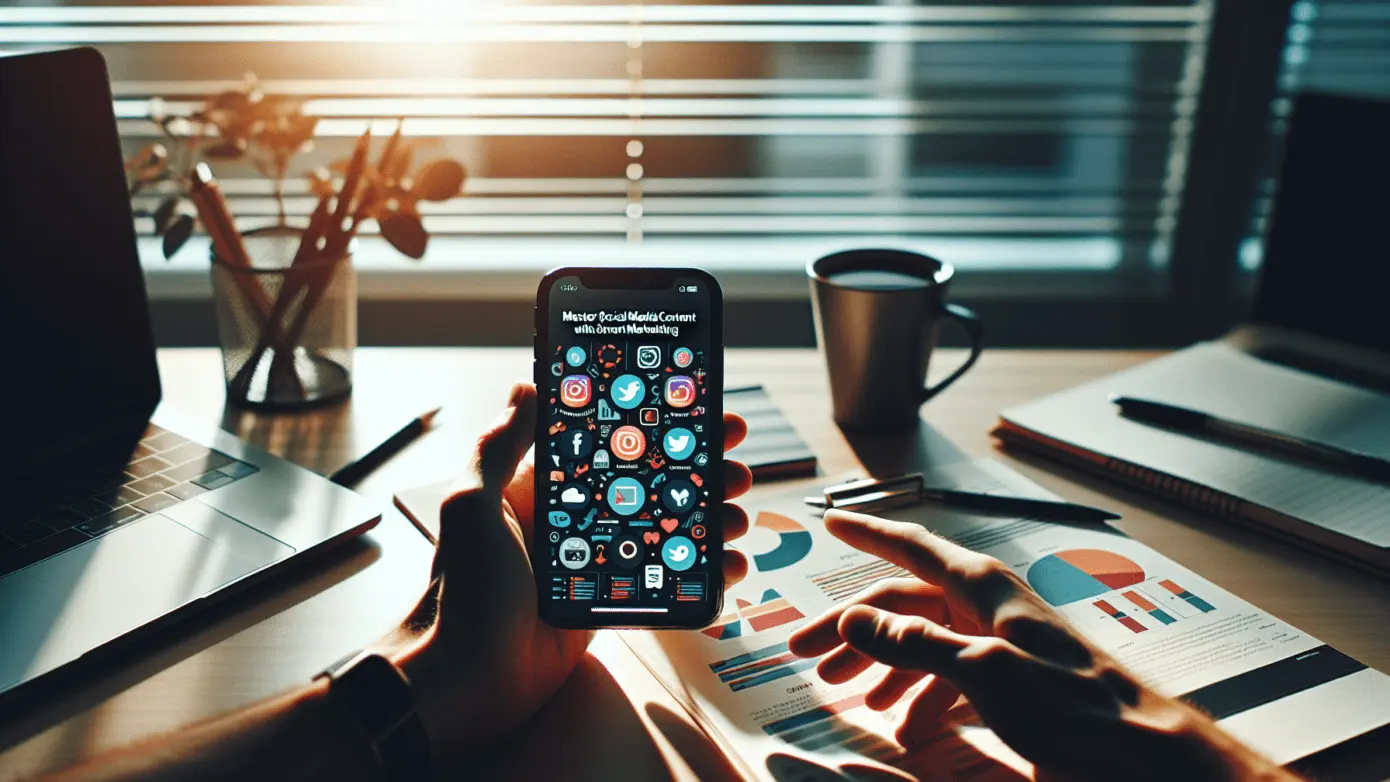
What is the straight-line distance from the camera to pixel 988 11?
4.94 ft

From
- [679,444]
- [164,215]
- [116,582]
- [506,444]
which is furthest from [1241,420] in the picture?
[164,215]

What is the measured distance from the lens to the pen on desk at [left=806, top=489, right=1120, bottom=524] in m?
0.77

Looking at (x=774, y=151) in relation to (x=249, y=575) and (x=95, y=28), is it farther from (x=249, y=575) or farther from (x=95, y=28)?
(x=249, y=575)

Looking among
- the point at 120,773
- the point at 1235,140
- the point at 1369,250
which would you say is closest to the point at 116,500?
the point at 120,773

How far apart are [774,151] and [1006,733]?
47.9 inches

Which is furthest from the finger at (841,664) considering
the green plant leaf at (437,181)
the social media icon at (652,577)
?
the green plant leaf at (437,181)

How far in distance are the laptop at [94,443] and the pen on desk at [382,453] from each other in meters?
0.05

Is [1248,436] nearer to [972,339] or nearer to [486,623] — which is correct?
[972,339]

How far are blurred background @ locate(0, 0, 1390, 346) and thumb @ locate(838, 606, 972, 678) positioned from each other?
100 centimetres

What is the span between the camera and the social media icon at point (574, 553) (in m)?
0.62

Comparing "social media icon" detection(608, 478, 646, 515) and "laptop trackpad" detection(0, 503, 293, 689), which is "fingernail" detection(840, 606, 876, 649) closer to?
"social media icon" detection(608, 478, 646, 515)

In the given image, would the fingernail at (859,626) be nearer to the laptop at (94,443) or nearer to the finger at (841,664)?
the finger at (841,664)

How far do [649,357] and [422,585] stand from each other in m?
0.22

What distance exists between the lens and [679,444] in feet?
2.10
